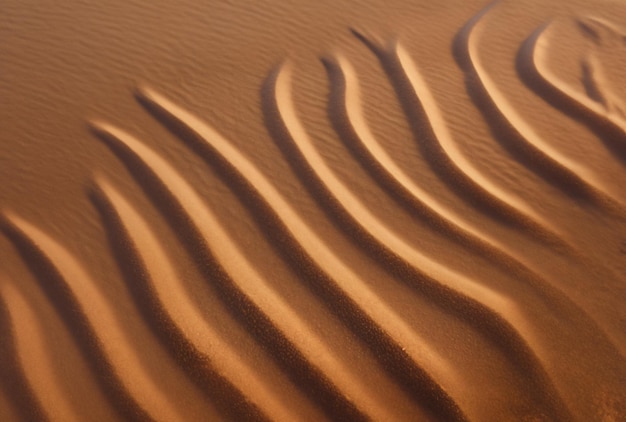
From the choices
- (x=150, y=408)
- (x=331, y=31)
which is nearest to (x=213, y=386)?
(x=150, y=408)

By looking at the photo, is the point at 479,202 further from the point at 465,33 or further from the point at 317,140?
the point at 465,33

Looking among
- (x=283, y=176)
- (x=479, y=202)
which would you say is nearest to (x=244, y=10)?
(x=283, y=176)

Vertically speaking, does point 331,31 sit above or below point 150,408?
above

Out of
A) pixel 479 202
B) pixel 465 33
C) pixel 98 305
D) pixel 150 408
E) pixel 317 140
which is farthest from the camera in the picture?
pixel 465 33

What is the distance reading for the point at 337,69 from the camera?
2508 millimetres

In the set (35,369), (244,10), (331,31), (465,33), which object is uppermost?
(244,10)

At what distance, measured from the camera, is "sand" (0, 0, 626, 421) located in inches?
56.2

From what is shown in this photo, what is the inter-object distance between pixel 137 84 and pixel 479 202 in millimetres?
1606

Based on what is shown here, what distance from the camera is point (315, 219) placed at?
1825 mm

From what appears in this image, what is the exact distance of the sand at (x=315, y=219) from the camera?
4.69 feet

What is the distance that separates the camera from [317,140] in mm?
2137

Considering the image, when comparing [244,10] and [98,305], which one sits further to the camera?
[244,10]

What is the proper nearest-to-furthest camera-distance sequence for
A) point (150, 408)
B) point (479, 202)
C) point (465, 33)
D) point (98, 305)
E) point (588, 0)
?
point (150, 408), point (98, 305), point (479, 202), point (465, 33), point (588, 0)

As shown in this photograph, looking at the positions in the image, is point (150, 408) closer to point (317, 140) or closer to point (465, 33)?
point (317, 140)
